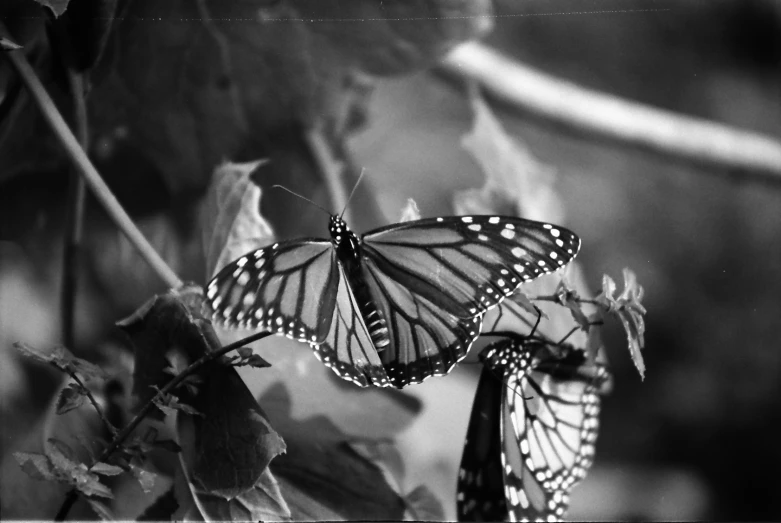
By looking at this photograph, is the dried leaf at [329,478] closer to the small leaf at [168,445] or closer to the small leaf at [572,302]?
the small leaf at [168,445]

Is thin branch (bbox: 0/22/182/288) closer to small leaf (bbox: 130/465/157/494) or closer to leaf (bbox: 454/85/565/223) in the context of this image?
small leaf (bbox: 130/465/157/494)

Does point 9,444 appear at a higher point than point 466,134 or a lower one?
lower

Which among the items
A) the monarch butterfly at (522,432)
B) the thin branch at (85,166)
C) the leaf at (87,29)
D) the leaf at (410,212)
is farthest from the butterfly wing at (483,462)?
the leaf at (87,29)

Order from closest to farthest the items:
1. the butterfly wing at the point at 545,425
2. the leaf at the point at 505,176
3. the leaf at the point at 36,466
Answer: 1. the leaf at the point at 36,466
2. the butterfly wing at the point at 545,425
3. the leaf at the point at 505,176

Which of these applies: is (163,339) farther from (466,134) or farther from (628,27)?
(628,27)

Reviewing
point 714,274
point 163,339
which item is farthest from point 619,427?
point 163,339

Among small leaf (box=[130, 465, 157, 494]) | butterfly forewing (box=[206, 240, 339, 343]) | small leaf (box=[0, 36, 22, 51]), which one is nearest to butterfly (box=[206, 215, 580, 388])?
butterfly forewing (box=[206, 240, 339, 343])
